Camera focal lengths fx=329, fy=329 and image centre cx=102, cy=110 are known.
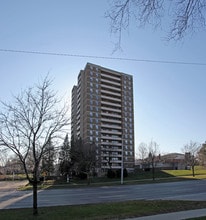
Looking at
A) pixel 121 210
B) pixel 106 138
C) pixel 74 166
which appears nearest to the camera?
pixel 121 210

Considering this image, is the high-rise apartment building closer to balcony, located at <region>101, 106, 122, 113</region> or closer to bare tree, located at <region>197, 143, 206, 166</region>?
balcony, located at <region>101, 106, 122, 113</region>

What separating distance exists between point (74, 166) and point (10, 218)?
5438cm

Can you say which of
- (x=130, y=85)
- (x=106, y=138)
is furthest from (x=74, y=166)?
(x=130, y=85)

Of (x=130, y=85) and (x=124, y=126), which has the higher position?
(x=130, y=85)

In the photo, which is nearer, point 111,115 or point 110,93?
point 111,115

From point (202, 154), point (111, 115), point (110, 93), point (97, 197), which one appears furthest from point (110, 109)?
point (97, 197)

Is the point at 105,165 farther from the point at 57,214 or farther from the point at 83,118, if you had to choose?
the point at 57,214

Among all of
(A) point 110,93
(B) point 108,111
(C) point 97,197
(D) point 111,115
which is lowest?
(C) point 97,197

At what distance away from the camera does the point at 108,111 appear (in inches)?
4786

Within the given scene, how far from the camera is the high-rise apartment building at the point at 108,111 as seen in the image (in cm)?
11631

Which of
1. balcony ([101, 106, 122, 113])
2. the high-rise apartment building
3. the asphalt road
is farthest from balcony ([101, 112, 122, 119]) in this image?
the asphalt road

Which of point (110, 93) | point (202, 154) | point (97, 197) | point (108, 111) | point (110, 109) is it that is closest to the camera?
point (97, 197)

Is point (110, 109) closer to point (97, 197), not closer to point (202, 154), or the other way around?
point (202, 154)

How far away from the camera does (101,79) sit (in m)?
121
